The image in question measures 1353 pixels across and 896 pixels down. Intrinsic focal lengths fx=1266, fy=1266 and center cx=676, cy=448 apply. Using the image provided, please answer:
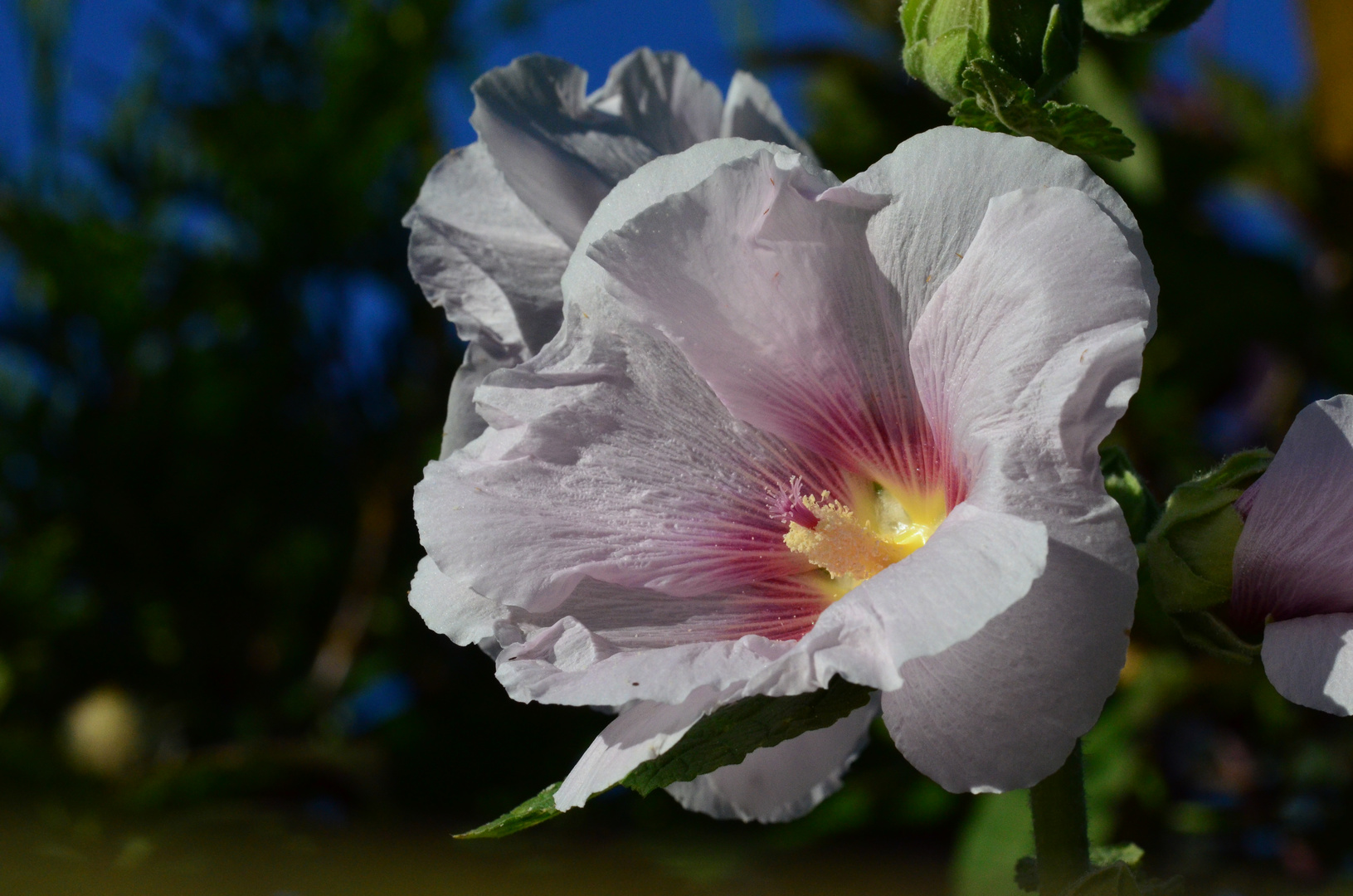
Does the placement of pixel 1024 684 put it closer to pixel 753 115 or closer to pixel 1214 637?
pixel 1214 637

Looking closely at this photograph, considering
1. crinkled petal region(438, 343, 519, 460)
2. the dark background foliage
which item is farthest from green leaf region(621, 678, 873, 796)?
the dark background foliage

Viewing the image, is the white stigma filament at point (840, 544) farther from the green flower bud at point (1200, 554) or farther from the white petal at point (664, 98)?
the white petal at point (664, 98)

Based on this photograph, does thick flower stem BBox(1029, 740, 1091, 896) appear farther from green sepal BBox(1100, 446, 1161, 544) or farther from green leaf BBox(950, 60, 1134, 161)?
green leaf BBox(950, 60, 1134, 161)

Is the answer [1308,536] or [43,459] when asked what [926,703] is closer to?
[1308,536]

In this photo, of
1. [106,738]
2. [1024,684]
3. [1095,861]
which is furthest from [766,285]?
[106,738]

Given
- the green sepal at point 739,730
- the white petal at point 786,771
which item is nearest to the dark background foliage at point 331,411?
the white petal at point 786,771
